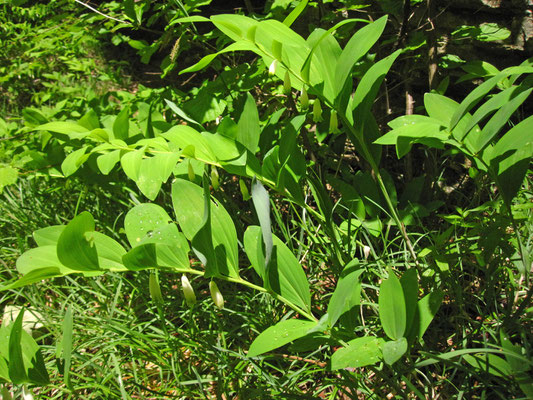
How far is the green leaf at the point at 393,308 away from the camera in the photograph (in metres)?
0.93

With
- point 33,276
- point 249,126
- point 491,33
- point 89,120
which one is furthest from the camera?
point 491,33

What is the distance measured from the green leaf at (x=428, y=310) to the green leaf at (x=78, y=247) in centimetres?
73

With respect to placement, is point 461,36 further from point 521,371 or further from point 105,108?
point 105,108

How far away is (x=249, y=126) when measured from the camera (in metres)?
1.15

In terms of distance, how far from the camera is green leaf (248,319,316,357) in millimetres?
884

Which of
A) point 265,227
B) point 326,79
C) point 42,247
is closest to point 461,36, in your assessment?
point 326,79

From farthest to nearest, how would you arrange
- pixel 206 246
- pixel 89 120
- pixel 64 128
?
pixel 89 120
pixel 64 128
pixel 206 246

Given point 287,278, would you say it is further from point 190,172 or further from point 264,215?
point 190,172

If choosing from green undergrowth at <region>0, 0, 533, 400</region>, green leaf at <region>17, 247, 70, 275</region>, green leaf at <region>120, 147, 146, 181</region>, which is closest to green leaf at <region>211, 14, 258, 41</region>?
green undergrowth at <region>0, 0, 533, 400</region>

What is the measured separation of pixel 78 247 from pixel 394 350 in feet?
2.21

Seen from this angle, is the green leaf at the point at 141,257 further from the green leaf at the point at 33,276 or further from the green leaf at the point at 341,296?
the green leaf at the point at 341,296

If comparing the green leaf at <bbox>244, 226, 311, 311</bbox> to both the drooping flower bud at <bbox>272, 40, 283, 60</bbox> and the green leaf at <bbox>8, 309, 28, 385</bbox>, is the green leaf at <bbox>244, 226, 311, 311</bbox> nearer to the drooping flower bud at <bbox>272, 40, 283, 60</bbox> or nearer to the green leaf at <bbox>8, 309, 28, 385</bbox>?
the drooping flower bud at <bbox>272, 40, 283, 60</bbox>

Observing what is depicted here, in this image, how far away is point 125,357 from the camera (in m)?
1.54

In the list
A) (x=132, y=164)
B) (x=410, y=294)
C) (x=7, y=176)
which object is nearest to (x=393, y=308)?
(x=410, y=294)
